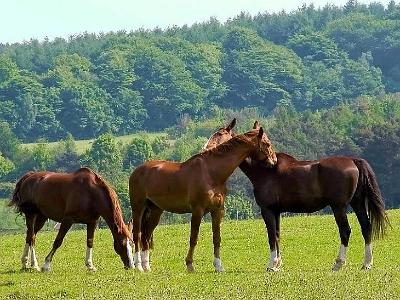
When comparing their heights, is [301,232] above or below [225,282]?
below

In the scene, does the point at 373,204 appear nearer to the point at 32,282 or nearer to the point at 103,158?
the point at 32,282

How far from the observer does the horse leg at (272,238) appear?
22266mm

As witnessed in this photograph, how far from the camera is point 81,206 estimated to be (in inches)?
924

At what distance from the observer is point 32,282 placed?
70.6ft

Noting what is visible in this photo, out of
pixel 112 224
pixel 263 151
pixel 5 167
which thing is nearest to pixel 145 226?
pixel 112 224

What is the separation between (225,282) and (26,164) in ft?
477

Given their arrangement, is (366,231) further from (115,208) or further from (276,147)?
(276,147)

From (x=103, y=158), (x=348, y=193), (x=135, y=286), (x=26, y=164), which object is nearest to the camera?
(x=135, y=286)

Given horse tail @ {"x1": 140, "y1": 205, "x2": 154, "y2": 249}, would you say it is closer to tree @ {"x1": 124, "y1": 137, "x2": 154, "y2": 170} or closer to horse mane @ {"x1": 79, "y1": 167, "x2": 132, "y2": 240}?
horse mane @ {"x1": 79, "y1": 167, "x2": 132, "y2": 240}

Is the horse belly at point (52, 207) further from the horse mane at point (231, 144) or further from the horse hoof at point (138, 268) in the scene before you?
the horse mane at point (231, 144)

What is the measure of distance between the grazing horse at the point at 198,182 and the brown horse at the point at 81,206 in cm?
42

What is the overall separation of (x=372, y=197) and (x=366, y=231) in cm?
69

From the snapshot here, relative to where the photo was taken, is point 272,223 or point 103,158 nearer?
point 272,223

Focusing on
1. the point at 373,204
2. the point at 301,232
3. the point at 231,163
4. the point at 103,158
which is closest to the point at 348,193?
the point at 373,204
